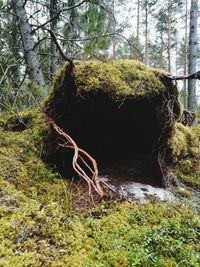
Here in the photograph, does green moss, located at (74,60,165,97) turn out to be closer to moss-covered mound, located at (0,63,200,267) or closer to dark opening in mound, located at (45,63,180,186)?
dark opening in mound, located at (45,63,180,186)

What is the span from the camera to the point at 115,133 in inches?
184

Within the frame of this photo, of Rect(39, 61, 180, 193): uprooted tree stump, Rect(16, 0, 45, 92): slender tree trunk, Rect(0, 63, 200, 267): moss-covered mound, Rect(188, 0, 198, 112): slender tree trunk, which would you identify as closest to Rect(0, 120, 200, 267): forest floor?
Rect(0, 63, 200, 267): moss-covered mound

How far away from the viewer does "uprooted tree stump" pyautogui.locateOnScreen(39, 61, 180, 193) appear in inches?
144

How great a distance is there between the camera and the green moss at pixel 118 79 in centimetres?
357

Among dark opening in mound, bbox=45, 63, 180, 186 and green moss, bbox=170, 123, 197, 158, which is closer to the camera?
dark opening in mound, bbox=45, 63, 180, 186

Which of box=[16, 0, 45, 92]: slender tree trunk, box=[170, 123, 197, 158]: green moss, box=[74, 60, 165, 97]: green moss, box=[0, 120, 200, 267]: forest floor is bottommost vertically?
box=[0, 120, 200, 267]: forest floor

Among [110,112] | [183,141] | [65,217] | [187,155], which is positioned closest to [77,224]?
[65,217]

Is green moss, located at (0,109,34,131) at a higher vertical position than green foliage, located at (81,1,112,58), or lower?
lower

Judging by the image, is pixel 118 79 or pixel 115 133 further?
pixel 115 133

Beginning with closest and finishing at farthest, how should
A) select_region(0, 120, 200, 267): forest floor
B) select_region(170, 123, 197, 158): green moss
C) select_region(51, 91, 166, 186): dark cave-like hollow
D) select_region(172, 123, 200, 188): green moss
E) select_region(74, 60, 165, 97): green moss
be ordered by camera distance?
select_region(0, 120, 200, 267): forest floor → select_region(74, 60, 165, 97): green moss → select_region(51, 91, 166, 186): dark cave-like hollow → select_region(172, 123, 200, 188): green moss → select_region(170, 123, 197, 158): green moss

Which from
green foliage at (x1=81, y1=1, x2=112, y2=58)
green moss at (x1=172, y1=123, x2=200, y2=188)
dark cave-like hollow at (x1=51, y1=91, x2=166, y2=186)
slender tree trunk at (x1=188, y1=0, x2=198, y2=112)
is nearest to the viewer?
dark cave-like hollow at (x1=51, y1=91, x2=166, y2=186)

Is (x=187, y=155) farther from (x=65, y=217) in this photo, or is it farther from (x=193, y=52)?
(x=193, y=52)

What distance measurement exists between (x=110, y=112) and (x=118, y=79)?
0.60 m

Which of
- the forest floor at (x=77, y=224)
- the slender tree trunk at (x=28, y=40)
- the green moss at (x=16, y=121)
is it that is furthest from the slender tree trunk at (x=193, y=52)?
the green moss at (x=16, y=121)
